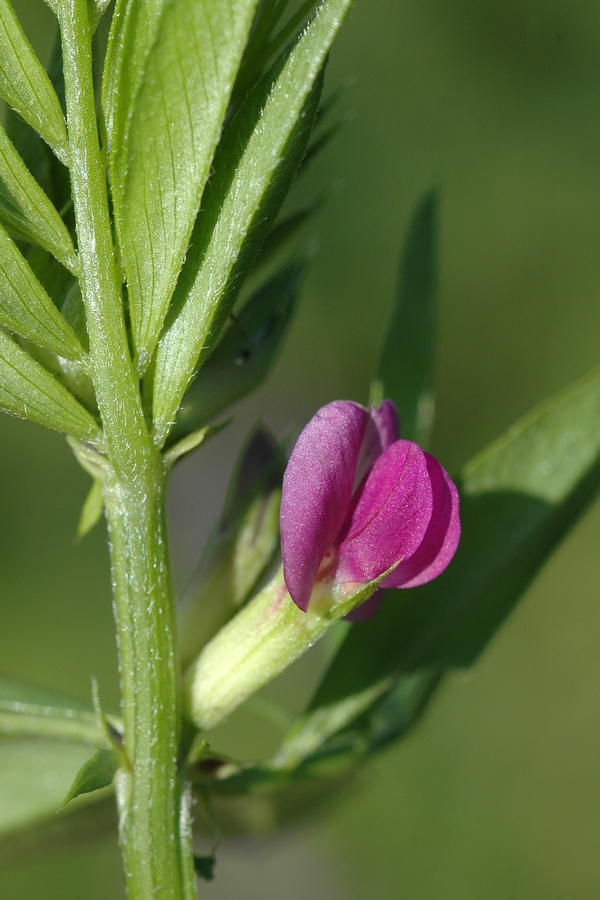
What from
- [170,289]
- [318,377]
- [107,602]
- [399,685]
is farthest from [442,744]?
[170,289]

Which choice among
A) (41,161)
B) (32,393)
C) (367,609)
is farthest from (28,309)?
(367,609)

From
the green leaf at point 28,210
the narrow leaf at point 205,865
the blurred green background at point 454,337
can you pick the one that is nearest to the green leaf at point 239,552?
the narrow leaf at point 205,865

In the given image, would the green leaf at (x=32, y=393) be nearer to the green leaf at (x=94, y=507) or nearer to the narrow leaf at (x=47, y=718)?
the green leaf at (x=94, y=507)

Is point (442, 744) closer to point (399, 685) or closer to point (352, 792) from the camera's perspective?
point (352, 792)

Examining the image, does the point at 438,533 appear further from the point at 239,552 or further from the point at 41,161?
the point at 41,161

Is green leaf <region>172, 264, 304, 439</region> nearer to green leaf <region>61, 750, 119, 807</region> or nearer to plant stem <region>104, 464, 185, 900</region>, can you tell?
plant stem <region>104, 464, 185, 900</region>

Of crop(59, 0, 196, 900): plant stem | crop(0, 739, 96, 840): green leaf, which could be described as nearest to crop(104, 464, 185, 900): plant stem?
crop(59, 0, 196, 900): plant stem
